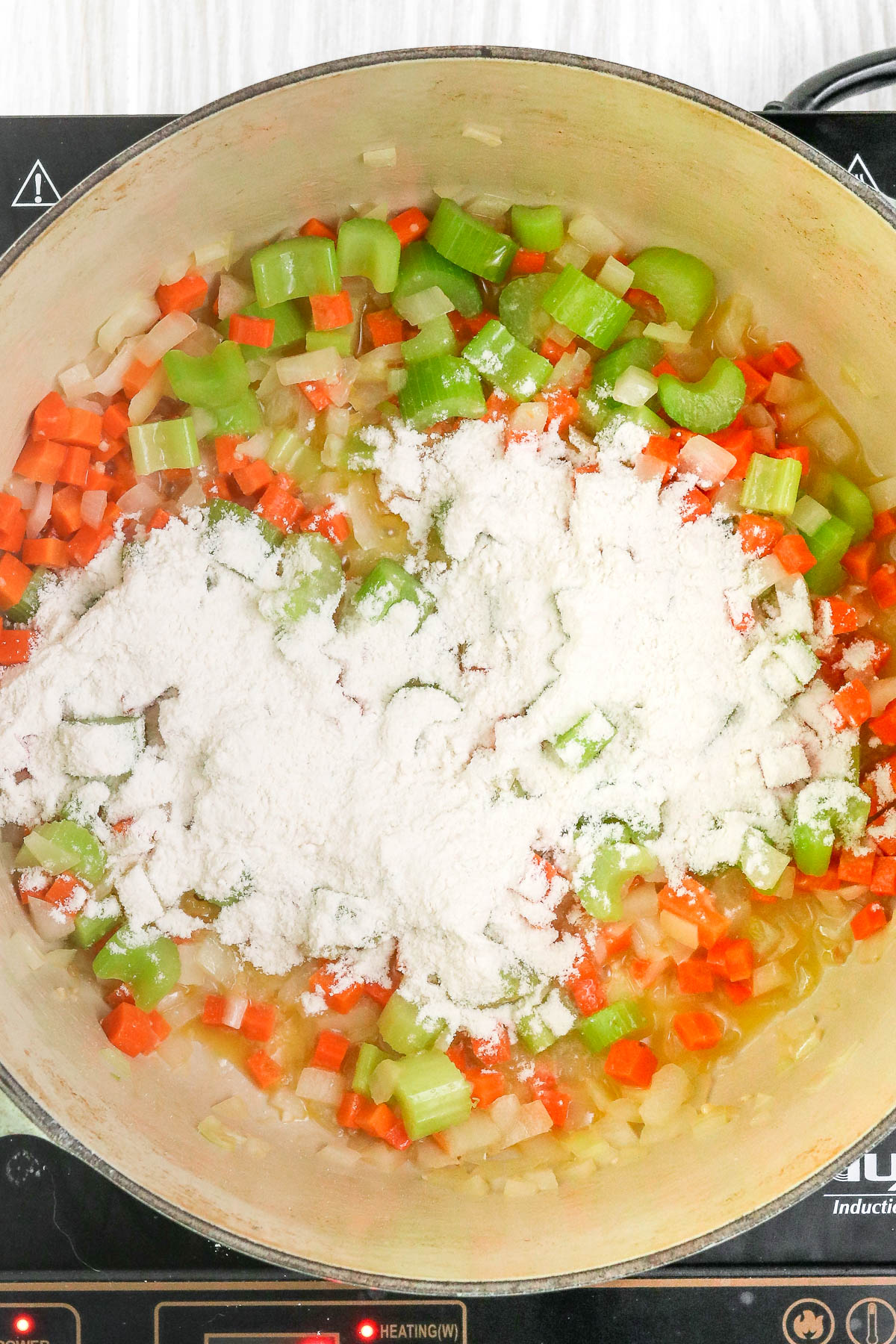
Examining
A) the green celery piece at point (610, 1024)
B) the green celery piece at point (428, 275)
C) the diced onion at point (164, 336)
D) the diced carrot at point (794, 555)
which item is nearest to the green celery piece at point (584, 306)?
the green celery piece at point (428, 275)

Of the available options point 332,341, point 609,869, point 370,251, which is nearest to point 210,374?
point 332,341

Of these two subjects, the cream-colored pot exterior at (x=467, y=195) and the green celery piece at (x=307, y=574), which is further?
Answer: the green celery piece at (x=307, y=574)

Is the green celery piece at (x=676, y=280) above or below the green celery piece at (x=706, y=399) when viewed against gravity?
above

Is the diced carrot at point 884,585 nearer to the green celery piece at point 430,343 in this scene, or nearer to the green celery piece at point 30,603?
the green celery piece at point 430,343

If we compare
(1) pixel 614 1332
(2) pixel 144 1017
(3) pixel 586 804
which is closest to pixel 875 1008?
(3) pixel 586 804

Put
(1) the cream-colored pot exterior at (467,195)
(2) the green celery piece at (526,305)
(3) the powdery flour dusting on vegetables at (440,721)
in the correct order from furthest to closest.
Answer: (2) the green celery piece at (526,305) → (3) the powdery flour dusting on vegetables at (440,721) → (1) the cream-colored pot exterior at (467,195)

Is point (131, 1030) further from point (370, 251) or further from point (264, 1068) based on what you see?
point (370, 251)

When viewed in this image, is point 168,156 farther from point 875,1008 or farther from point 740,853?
point 875,1008
